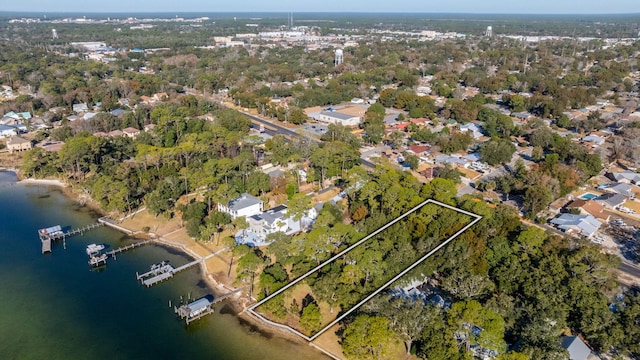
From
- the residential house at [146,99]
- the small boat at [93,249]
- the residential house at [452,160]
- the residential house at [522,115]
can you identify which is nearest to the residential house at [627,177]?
the residential house at [452,160]

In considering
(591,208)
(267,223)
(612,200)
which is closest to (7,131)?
(267,223)

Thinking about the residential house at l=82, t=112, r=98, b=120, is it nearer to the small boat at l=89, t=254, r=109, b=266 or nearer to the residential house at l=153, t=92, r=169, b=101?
the residential house at l=153, t=92, r=169, b=101

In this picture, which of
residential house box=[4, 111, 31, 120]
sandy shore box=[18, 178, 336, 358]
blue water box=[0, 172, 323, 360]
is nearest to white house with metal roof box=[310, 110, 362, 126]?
sandy shore box=[18, 178, 336, 358]

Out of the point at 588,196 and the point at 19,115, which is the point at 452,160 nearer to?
the point at 588,196

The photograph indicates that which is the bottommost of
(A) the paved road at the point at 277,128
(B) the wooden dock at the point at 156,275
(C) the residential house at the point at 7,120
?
(B) the wooden dock at the point at 156,275

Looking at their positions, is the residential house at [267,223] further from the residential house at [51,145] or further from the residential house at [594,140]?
the residential house at [594,140]

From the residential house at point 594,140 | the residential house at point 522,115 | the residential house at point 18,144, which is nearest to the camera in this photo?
the residential house at point 18,144

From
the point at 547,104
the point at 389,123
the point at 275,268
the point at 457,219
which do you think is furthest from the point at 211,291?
the point at 547,104
